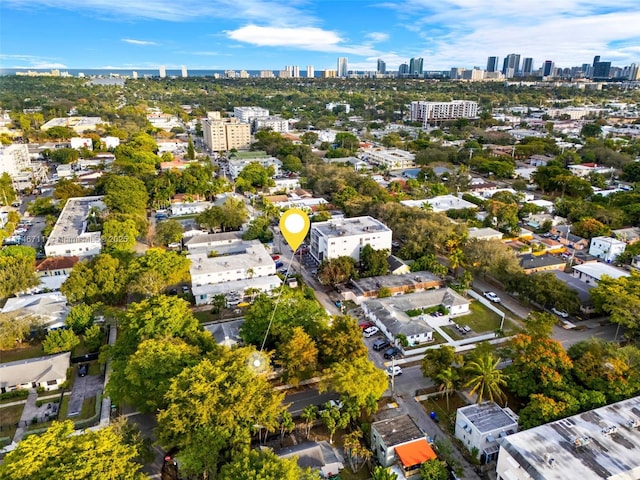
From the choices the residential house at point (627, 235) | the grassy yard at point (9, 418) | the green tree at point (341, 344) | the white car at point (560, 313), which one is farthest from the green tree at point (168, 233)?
the residential house at point (627, 235)

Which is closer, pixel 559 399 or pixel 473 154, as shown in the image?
pixel 559 399

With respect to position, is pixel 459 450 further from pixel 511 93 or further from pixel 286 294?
pixel 511 93

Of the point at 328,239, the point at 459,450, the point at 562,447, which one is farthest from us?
the point at 328,239

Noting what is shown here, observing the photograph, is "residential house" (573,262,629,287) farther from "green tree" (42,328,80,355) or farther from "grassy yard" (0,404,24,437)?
"grassy yard" (0,404,24,437)

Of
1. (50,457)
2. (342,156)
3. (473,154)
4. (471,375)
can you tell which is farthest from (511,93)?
(50,457)

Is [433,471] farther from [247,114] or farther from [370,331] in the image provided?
Result: [247,114]

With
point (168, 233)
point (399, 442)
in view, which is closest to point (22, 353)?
point (168, 233)

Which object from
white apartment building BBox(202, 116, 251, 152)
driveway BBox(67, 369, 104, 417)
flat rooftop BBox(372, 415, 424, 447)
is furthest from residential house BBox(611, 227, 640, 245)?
white apartment building BBox(202, 116, 251, 152)
